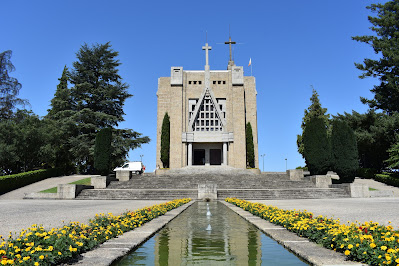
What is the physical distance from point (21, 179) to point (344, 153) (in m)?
24.5

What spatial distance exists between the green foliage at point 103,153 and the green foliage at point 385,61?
2548 centimetres

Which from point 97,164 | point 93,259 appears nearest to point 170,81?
point 97,164

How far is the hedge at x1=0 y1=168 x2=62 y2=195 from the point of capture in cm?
2271

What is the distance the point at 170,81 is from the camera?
39.4m

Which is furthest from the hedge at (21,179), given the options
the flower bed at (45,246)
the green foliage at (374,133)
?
the green foliage at (374,133)

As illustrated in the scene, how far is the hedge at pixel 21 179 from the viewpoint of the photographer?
74.5 feet

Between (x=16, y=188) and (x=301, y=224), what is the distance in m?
24.1

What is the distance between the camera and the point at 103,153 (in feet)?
83.6

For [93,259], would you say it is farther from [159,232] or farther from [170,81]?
[170,81]

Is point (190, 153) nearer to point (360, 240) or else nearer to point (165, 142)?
point (165, 142)

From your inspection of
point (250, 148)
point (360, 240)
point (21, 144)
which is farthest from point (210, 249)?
point (250, 148)

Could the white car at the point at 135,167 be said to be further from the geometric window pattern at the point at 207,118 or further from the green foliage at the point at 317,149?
the green foliage at the point at 317,149

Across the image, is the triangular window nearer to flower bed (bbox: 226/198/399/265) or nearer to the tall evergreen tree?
the tall evergreen tree

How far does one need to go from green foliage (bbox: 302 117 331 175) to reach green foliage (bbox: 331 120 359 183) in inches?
34.8
